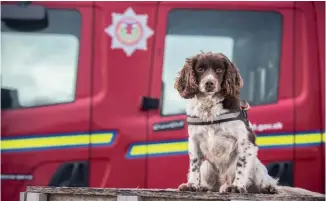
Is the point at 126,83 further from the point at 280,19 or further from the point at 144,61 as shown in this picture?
the point at 280,19

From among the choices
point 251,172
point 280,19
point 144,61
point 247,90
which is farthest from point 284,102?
point 251,172

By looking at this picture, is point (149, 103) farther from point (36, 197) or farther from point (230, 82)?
point (36, 197)

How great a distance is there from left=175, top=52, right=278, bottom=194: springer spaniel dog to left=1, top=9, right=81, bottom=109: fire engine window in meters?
1.47

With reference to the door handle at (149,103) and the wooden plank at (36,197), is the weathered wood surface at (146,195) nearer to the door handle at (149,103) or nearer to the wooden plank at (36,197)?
the wooden plank at (36,197)

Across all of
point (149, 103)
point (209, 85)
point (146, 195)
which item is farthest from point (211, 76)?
point (149, 103)

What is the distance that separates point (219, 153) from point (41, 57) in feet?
6.08

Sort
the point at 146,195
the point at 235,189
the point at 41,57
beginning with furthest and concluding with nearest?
1. the point at 41,57
2. the point at 235,189
3. the point at 146,195

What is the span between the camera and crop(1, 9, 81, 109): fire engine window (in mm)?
4520

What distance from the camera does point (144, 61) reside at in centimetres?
452

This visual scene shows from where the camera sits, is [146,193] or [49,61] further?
[49,61]

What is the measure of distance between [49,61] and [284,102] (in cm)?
165

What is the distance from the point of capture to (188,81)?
3.24 m

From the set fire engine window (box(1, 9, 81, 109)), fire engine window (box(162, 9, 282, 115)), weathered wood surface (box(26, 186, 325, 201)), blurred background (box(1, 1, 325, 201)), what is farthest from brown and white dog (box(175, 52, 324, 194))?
fire engine window (box(1, 9, 81, 109))

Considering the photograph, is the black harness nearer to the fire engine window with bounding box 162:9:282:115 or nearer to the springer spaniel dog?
the springer spaniel dog
